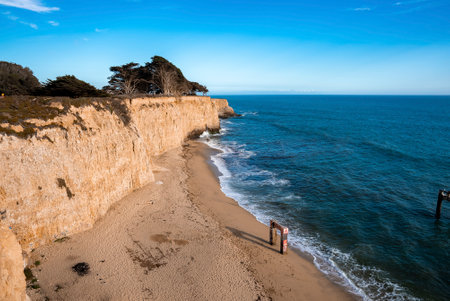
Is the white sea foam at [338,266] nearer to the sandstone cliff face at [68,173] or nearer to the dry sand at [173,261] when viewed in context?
the dry sand at [173,261]

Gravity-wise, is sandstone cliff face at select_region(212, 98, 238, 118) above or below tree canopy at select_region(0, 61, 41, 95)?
below

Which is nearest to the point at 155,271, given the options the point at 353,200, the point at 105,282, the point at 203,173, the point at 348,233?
the point at 105,282

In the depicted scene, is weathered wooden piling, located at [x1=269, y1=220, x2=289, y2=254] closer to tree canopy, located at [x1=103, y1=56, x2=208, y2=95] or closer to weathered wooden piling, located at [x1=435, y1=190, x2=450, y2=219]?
weathered wooden piling, located at [x1=435, y1=190, x2=450, y2=219]

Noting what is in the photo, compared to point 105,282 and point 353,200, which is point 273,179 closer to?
point 353,200

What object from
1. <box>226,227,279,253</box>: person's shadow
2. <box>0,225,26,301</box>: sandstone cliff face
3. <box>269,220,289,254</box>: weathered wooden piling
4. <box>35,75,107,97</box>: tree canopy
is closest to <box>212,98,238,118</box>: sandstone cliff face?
<box>35,75,107,97</box>: tree canopy

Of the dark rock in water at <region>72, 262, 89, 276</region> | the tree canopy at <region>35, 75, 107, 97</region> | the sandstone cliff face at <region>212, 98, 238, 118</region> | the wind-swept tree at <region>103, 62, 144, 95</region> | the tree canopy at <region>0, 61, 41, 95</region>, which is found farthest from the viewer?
the sandstone cliff face at <region>212, 98, 238, 118</region>

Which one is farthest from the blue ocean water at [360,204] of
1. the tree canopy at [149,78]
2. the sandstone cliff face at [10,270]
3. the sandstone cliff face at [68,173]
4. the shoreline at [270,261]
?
the tree canopy at [149,78]

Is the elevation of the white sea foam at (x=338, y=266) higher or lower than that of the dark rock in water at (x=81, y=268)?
lower

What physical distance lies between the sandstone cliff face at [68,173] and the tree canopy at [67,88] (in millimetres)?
4933

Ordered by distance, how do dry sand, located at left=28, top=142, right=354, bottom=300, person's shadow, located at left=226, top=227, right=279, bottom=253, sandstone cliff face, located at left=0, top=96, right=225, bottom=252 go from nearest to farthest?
dry sand, located at left=28, top=142, right=354, bottom=300 → sandstone cliff face, located at left=0, top=96, right=225, bottom=252 → person's shadow, located at left=226, top=227, right=279, bottom=253

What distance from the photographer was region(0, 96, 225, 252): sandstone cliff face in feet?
36.1

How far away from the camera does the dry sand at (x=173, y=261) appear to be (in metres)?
10.3

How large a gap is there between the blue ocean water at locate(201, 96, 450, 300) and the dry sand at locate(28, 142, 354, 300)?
2.12 metres

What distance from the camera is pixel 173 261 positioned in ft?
39.7
